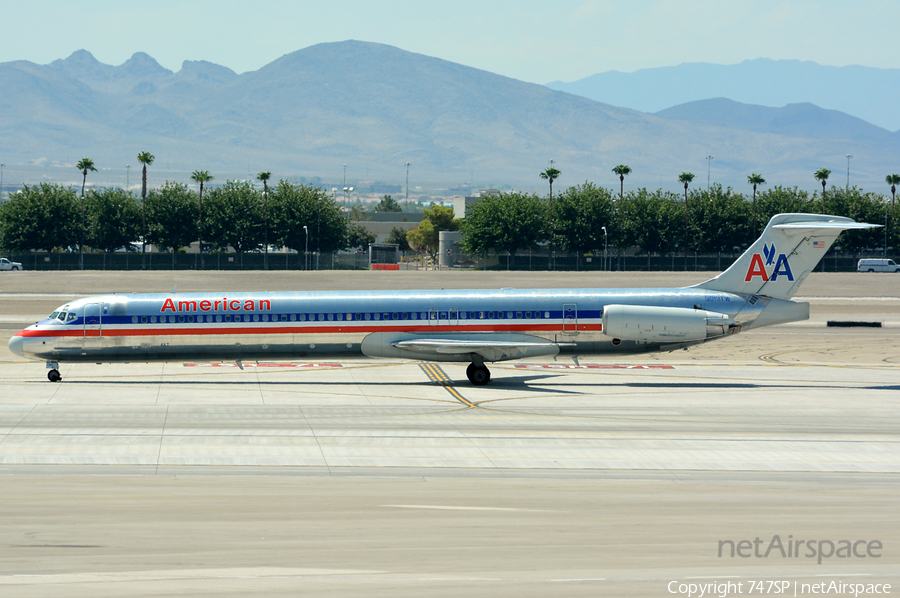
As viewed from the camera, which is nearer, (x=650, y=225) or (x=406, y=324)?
(x=406, y=324)

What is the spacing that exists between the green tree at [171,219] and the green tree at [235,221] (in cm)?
251

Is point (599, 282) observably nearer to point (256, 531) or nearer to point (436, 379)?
point (436, 379)

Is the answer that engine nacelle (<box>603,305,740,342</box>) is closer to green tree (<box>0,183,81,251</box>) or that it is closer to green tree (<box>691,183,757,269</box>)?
green tree (<box>691,183,757,269</box>)

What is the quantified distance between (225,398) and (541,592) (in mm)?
18987

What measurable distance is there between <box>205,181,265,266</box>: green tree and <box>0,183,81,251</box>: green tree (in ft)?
57.1

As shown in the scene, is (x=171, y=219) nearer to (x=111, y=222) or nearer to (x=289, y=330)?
(x=111, y=222)

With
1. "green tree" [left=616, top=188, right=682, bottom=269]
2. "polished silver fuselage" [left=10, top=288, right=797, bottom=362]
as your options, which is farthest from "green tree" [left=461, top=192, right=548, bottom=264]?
"polished silver fuselage" [left=10, top=288, right=797, bottom=362]

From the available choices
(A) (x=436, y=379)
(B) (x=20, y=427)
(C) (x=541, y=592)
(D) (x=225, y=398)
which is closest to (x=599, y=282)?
(A) (x=436, y=379)

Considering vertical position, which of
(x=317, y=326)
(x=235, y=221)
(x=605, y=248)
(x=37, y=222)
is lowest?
(x=317, y=326)

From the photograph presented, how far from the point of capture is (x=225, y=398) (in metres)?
29.9

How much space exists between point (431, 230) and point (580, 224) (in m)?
64.7

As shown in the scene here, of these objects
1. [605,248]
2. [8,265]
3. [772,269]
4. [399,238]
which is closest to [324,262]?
[8,265]

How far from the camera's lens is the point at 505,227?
121 m

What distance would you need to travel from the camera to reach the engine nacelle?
106ft
